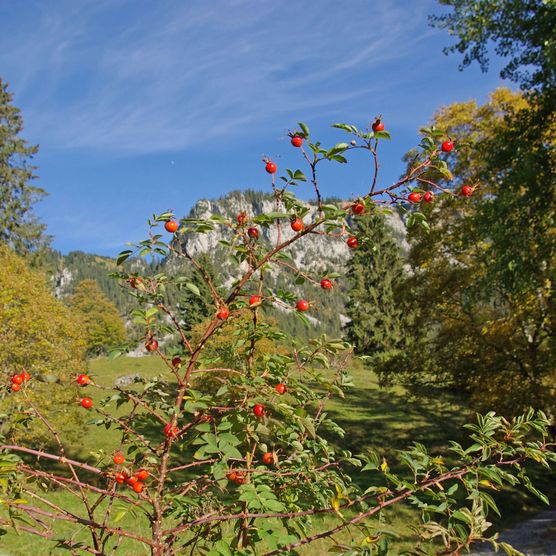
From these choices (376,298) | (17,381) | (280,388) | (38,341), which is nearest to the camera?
(280,388)

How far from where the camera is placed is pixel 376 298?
160 feet

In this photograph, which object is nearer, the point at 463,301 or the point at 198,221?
the point at 198,221

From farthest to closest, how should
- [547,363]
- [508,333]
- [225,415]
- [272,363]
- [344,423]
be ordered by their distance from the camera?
[344,423]
[508,333]
[547,363]
[272,363]
[225,415]

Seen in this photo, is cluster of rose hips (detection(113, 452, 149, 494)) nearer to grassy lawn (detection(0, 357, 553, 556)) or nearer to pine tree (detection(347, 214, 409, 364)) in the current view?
grassy lawn (detection(0, 357, 553, 556))

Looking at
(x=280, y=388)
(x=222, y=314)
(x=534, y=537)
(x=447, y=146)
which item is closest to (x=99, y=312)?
(x=534, y=537)

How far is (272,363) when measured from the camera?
2.63 m

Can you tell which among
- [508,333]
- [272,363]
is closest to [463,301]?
[508,333]

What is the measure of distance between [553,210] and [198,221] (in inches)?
383

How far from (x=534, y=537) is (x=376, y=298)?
39.4 m

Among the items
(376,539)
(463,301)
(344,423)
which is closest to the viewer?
(376,539)

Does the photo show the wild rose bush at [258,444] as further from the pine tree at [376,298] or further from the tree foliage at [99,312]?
the tree foliage at [99,312]

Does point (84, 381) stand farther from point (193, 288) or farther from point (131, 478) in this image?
point (193, 288)

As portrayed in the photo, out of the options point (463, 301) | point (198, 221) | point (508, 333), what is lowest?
point (198, 221)

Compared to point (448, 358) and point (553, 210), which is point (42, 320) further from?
point (553, 210)
